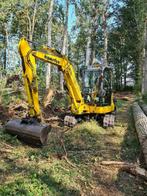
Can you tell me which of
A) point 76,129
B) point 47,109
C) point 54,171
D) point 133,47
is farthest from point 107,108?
point 133,47

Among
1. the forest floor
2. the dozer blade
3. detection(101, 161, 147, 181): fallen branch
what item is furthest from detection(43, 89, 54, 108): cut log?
detection(101, 161, 147, 181): fallen branch

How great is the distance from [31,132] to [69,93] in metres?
3.65

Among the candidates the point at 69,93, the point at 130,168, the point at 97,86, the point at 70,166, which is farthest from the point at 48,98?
the point at 130,168

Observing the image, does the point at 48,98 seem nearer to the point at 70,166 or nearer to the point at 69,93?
the point at 69,93

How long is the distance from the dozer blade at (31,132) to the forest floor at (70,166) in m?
0.20

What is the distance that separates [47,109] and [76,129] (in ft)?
12.4

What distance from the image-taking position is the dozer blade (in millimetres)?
9219

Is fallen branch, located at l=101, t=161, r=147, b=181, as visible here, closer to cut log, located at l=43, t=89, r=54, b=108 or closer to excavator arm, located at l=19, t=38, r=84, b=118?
excavator arm, located at l=19, t=38, r=84, b=118

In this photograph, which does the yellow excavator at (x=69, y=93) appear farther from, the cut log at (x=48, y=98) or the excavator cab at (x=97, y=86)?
the cut log at (x=48, y=98)

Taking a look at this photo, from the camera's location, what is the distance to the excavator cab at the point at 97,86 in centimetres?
1334

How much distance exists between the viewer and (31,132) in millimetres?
9320

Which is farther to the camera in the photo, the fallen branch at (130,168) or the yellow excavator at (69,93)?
the yellow excavator at (69,93)

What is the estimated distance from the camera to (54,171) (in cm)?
733

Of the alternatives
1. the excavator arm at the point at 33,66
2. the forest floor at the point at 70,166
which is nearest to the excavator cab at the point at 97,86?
the excavator arm at the point at 33,66
